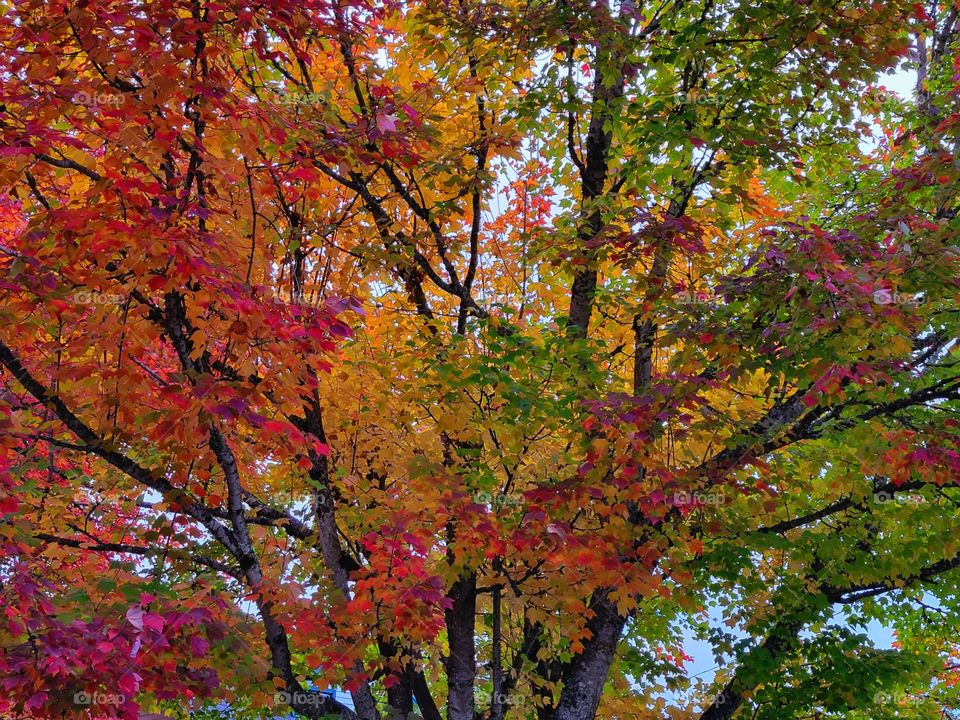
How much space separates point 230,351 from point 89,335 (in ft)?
2.90

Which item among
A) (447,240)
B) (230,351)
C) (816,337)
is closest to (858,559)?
(816,337)

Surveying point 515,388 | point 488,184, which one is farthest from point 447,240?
point 515,388

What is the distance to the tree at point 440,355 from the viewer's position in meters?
4.82

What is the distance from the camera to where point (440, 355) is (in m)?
6.82

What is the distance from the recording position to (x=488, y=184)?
24.2ft

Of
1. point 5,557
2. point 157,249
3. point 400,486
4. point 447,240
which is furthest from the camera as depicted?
point 400,486

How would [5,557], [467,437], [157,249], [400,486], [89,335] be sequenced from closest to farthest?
1. [157,249]
2. [89,335]
3. [5,557]
4. [467,437]
5. [400,486]

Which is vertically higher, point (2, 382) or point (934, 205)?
point (934, 205)

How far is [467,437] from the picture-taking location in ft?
21.7

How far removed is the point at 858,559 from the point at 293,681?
240 inches

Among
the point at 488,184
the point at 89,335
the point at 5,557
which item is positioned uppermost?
the point at 488,184

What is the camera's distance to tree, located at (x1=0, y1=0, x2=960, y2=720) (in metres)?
4.82

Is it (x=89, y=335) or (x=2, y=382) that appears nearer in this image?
(x=89, y=335)

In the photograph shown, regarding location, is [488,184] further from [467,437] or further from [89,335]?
[89,335]
